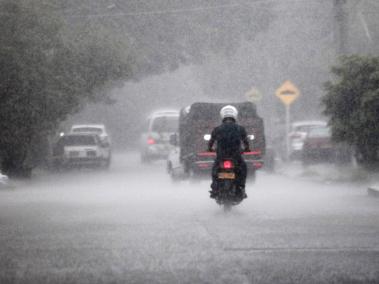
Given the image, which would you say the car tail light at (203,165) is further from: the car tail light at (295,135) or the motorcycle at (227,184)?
the car tail light at (295,135)

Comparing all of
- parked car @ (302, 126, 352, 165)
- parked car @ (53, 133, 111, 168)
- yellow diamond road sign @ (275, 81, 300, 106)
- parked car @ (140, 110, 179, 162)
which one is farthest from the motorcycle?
parked car @ (140, 110, 179, 162)

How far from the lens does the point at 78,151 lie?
143 feet

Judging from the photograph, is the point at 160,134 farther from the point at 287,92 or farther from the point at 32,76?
the point at 32,76

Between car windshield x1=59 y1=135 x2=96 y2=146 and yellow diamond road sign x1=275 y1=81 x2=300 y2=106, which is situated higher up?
yellow diamond road sign x1=275 y1=81 x2=300 y2=106

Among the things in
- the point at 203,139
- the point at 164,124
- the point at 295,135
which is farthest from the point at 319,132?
the point at 203,139

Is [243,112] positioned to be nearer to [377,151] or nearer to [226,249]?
[377,151]

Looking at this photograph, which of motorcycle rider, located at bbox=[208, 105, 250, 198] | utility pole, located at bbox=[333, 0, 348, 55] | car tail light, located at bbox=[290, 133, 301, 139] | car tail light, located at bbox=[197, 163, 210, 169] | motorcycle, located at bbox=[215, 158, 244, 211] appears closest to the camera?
motorcycle, located at bbox=[215, 158, 244, 211]

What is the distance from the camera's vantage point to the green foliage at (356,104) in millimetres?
27734

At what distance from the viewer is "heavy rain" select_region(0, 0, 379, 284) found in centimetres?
1080

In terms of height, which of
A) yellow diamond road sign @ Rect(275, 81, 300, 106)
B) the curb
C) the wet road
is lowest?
the curb

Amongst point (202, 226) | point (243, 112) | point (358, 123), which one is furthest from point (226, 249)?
point (243, 112)

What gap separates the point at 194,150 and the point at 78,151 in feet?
53.9

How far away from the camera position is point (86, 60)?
38.8 meters

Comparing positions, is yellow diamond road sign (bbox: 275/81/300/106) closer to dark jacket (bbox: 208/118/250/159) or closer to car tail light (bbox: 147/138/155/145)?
car tail light (bbox: 147/138/155/145)
